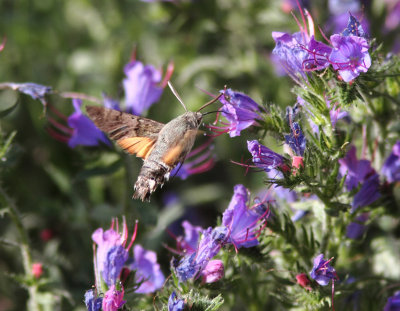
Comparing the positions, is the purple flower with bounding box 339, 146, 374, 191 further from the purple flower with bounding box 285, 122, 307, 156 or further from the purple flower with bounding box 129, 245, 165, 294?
the purple flower with bounding box 129, 245, 165, 294

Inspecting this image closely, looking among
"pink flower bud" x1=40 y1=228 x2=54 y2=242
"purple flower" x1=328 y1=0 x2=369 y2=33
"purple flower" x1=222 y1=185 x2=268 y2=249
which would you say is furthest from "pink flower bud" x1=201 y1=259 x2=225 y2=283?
"purple flower" x1=328 y1=0 x2=369 y2=33

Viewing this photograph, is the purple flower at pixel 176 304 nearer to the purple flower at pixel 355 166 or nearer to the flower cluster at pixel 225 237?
the flower cluster at pixel 225 237

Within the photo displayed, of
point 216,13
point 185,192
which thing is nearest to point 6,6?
point 216,13

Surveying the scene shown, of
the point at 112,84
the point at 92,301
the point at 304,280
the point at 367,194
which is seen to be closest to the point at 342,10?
the point at 112,84

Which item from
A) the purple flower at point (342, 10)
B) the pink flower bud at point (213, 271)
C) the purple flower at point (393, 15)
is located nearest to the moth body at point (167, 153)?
the pink flower bud at point (213, 271)

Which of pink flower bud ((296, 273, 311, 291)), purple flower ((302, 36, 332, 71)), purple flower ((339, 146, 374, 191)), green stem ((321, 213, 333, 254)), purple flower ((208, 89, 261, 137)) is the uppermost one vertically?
purple flower ((302, 36, 332, 71))

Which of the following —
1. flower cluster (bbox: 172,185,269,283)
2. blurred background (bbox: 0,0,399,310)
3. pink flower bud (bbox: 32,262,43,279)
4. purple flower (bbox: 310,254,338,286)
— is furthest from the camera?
blurred background (bbox: 0,0,399,310)
